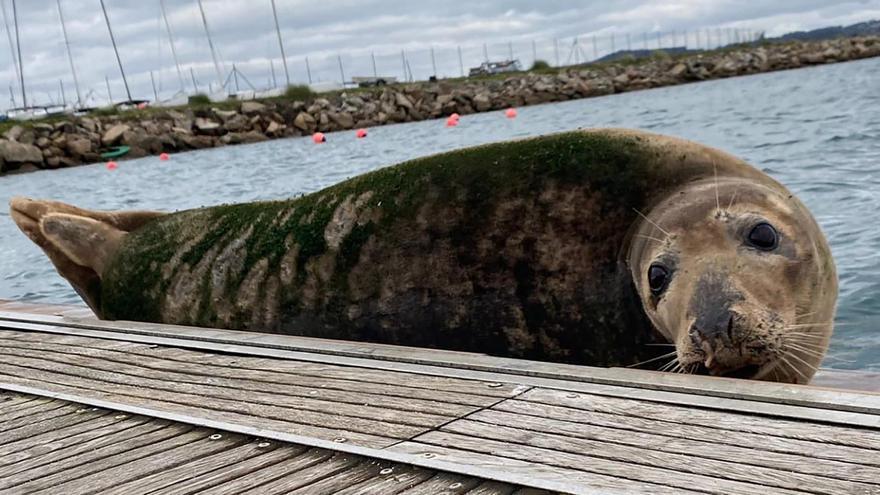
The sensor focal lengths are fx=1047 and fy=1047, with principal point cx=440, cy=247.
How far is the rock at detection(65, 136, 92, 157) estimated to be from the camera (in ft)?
124

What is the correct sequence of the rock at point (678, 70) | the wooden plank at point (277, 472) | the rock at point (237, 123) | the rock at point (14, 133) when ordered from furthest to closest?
the rock at point (678, 70), the rock at point (237, 123), the rock at point (14, 133), the wooden plank at point (277, 472)

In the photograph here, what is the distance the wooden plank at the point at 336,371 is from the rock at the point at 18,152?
32.5 m

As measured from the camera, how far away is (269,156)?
1253 inches

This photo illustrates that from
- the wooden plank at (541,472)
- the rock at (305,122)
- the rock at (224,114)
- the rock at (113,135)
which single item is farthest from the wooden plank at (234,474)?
the rock at (305,122)

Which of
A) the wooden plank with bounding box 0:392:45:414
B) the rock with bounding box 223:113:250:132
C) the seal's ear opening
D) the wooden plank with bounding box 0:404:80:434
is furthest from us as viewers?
the rock with bounding box 223:113:250:132

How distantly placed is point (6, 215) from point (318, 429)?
19.9m

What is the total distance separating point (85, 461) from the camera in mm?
3393

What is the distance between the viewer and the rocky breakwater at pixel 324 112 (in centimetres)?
3838

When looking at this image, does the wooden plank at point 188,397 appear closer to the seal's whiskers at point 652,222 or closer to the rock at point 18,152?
the seal's whiskers at point 652,222

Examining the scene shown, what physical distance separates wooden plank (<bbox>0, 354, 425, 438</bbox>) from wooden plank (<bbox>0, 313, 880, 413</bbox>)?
0.66 metres

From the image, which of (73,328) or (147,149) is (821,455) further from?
(147,149)

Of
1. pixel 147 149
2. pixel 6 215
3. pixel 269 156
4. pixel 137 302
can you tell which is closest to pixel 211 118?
pixel 147 149

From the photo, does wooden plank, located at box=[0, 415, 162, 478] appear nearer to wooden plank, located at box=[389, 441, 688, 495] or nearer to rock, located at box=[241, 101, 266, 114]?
wooden plank, located at box=[389, 441, 688, 495]

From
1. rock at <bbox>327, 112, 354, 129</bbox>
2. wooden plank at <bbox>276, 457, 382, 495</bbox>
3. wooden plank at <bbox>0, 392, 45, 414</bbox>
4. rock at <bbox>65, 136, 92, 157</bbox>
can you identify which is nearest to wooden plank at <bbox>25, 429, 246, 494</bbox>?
wooden plank at <bbox>276, 457, 382, 495</bbox>
